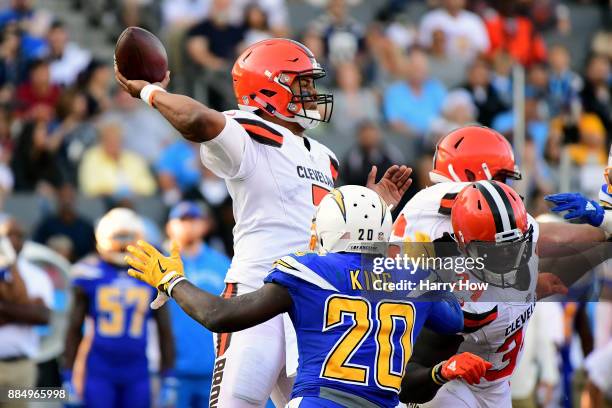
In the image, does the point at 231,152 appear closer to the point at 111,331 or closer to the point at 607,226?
the point at 607,226

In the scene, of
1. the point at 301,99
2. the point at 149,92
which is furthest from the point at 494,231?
the point at 149,92

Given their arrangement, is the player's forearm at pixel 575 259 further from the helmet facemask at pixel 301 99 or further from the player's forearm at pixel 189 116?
the player's forearm at pixel 189 116

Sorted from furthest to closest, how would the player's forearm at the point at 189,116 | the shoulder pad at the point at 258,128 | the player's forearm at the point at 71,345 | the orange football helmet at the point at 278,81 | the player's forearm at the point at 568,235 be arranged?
the player's forearm at the point at 71,345, the player's forearm at the point at 568,235, the orange football helmet at the point at 278,81, the shoulder pad at the point at 258,128, the player's forearm at the point at 189,116

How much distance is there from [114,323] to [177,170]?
3.34m

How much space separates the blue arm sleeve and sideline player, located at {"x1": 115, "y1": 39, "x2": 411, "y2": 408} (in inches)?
27.5

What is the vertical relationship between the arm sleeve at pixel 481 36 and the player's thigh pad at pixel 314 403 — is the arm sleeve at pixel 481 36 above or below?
above

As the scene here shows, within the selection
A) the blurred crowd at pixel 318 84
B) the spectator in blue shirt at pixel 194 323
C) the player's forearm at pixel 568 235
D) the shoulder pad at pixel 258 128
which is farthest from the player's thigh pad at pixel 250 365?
the blurred crowd at pixel 318 84

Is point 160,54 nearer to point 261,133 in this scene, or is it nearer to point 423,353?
point 261,133

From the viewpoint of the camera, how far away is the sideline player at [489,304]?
592 cm

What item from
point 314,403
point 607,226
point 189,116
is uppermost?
point 189,116

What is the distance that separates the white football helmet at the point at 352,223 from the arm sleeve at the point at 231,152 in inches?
25.2

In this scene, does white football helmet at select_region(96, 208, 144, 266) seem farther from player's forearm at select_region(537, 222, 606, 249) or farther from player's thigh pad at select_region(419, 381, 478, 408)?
player's forearm at select_region(537, 222, 606, 249)

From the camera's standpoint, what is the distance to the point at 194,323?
36.7ft

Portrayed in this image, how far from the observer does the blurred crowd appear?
13.4 meters
